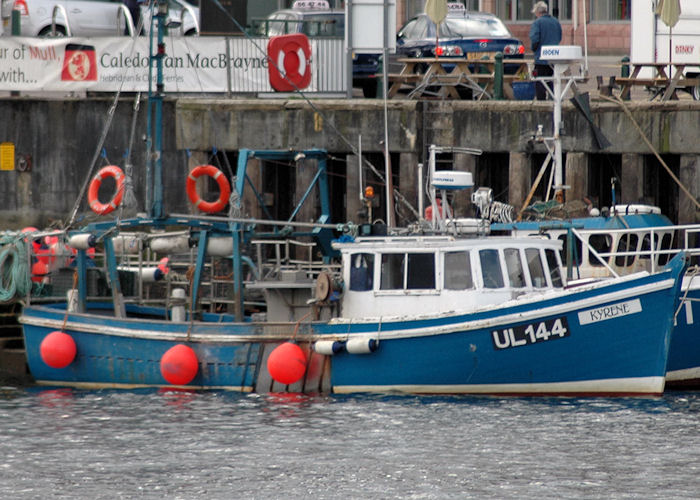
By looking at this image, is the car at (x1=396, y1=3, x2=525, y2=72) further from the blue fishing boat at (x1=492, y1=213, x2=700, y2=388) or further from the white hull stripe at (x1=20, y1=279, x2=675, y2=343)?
the white hull stripe at (x1=20, y1=279, x2=675, y2=343)

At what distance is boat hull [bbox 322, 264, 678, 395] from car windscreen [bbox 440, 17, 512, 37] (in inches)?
458

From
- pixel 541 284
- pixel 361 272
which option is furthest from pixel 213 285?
pixel 541 284

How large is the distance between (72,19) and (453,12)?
739 centimetres

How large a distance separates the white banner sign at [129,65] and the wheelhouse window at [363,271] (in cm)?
636

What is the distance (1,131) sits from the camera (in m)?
25.9

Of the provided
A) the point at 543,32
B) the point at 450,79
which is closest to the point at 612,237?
the point at 450,79

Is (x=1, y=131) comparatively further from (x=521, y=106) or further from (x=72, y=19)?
(x=521, y=106)

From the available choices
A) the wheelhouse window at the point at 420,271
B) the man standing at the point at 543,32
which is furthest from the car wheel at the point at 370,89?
the wheelhouse window at the point at 420,271

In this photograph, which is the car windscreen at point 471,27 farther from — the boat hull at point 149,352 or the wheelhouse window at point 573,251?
the boat hull at point 149,352

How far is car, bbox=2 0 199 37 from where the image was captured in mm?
28578

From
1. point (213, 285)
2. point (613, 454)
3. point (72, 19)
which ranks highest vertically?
point (72, 19)

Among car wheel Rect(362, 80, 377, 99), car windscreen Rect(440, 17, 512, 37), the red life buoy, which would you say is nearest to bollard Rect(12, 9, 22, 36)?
the red life buoy

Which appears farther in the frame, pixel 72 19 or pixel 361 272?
pixel 72 19

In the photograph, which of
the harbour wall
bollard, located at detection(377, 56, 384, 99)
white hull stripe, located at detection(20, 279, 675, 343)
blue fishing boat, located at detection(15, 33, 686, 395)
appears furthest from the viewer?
bollard, located at detection(377, 56, 384, 99)
